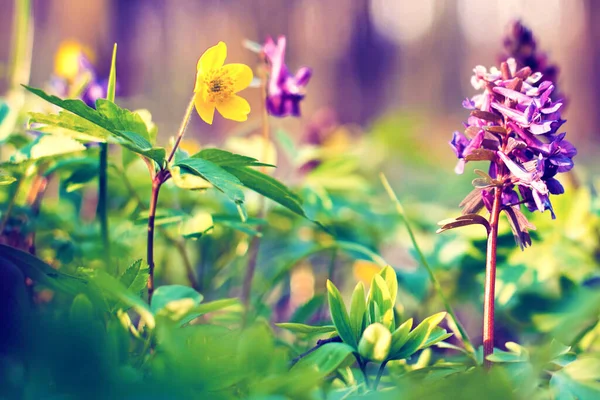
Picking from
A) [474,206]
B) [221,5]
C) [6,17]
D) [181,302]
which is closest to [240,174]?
[181,302]

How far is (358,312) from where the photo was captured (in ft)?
1.99

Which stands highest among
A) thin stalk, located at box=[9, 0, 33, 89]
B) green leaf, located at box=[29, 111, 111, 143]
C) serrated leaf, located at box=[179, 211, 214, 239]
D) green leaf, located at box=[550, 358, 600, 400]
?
thin stalk, located at box=[9, 0, 33, 89]

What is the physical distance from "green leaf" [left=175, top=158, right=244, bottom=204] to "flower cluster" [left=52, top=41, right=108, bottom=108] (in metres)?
0.31

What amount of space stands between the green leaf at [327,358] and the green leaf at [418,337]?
0.06 meters

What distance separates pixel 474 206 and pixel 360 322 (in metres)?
0.21

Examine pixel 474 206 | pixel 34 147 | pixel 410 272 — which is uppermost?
pixel 34 147

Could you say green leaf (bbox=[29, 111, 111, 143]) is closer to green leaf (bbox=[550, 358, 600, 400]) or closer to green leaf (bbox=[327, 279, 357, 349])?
green leaf (bbox=[327, 279, 357, 349])

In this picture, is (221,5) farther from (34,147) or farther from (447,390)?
(447,390)

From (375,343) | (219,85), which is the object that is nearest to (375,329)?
(375,343)

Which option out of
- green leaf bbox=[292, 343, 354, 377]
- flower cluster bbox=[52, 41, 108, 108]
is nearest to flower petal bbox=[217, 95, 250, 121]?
flower cluster bbox=[52, 41, 108, 108]

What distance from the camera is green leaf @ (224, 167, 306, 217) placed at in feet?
2.17

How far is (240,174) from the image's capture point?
2.23ft

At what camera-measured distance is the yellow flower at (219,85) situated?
2.15 feet

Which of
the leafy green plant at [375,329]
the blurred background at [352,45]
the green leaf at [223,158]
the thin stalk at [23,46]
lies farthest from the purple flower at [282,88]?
the blurred background at [352,45]
